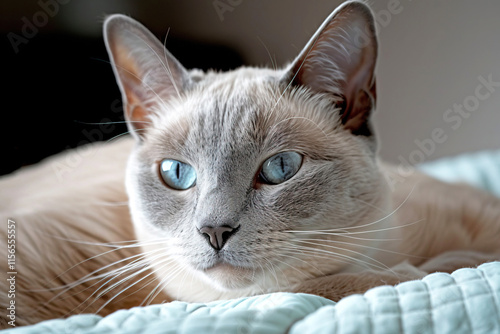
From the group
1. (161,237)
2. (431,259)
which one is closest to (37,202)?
(161,237)

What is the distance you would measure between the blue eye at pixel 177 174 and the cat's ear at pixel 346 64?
0.96 ft

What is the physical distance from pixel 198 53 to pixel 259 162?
1.25 meters

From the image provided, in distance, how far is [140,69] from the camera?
113cm

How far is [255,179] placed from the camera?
0.94 meters

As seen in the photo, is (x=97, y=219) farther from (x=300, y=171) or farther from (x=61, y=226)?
(x=300, y=171)

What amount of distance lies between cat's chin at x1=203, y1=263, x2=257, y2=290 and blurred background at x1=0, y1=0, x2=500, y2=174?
849 mm

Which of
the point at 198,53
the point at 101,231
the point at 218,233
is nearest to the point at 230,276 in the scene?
the point at 218,233

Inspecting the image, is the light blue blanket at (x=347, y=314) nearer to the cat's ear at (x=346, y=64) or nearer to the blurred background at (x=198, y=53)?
the cat's ear at (x=346, y=64)

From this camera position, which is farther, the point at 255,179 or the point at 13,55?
the point at 13,55

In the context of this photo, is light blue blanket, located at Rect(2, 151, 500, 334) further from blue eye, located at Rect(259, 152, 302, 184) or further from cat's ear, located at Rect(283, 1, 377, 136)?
cat's ear, located at Rect(283, 1, 377, 136)

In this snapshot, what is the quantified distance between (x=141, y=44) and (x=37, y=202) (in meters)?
0.54

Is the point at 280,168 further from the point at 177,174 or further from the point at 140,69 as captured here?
the point at 140,69

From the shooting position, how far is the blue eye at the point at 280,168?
0.95 m

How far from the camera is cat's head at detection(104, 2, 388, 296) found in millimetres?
890
